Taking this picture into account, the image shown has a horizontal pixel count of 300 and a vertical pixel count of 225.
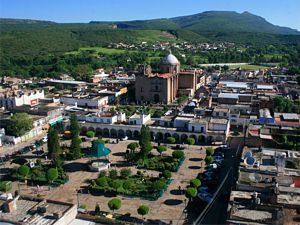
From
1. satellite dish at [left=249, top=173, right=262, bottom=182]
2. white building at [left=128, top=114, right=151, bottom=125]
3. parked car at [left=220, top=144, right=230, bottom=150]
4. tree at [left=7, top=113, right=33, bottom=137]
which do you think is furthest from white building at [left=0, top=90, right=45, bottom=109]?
satellite dish at [left=249, top=173, right=262, bottom=182]

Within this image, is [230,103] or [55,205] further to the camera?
[230,103]

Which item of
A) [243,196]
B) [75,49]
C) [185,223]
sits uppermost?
[75,49]

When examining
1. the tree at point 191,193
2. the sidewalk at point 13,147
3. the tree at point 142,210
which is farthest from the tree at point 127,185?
the sidewalk at point 13,147

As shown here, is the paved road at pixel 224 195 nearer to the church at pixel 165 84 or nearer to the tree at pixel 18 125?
the church at pixel 165 84

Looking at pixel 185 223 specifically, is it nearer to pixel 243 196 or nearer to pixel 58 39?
pixel 243 196

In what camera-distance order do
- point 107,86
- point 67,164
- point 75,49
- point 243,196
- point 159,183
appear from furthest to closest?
point 75,49
point 107,86
point 67,164
point 159,183
point 243,196

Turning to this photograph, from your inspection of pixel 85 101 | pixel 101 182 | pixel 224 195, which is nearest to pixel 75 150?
pixel 101 182

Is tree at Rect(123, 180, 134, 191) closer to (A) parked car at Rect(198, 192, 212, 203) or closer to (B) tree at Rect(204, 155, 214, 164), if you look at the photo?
(A) parked car at Rect(198, 192, 212, 203)

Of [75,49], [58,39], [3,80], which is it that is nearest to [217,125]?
[3,80]
